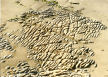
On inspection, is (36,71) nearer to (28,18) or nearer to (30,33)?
(30,33)

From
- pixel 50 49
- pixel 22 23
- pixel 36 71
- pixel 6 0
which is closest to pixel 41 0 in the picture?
pixel 6 0

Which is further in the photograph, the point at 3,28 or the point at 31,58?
the point at 3,28

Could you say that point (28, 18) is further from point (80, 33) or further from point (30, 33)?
point (80, 33)

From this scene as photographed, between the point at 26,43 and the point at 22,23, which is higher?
the point at 22,23

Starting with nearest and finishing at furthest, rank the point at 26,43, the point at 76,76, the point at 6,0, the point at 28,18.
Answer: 1. the point at 76,76
2. the point at 26,43
3. the point at 28,18
4. the point at 6,0

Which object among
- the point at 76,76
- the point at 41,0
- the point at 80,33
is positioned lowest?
the point at 76,76

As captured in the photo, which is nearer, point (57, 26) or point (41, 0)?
point (57, 26)

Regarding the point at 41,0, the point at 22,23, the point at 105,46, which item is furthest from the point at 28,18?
the point at 105,46

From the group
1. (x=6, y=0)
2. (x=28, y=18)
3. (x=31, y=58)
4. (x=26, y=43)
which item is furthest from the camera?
(x=6, y=0)

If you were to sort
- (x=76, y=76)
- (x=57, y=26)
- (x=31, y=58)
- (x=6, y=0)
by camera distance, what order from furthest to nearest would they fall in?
(x=6, y=0) < (x=57, y=26) < (x=31, y=58) < (x=76, y=76)
